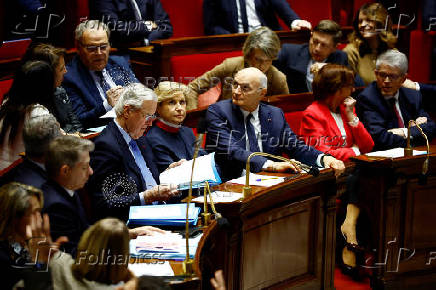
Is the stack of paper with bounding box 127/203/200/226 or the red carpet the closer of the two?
the stack of paper with bounding box 127/203/200/226

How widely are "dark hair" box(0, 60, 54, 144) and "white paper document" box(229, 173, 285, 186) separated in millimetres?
1027

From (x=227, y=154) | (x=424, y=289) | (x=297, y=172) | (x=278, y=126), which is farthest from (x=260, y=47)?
(x=424, y=289)

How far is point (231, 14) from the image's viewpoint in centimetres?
532

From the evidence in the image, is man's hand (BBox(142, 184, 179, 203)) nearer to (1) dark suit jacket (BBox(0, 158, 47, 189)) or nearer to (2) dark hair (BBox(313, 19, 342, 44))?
(1) dark suit jacket (BBox(0, 158, 47, 189))

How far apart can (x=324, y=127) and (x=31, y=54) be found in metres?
1.78

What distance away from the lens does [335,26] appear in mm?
4832

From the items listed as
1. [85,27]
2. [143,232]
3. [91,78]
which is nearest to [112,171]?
[143,232]

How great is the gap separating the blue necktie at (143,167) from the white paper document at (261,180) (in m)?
0.40

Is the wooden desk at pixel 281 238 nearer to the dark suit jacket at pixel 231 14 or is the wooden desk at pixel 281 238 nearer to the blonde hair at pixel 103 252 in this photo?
the blonde hair at pixel 103 252

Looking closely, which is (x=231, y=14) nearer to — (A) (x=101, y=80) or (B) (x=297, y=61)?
(B) (x=297, y=61)

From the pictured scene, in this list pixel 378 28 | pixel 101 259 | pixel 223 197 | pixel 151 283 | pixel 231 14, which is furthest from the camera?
pixel 231 14

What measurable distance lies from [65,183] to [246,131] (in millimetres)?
1635

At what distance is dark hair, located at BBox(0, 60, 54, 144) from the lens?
9.78 ft

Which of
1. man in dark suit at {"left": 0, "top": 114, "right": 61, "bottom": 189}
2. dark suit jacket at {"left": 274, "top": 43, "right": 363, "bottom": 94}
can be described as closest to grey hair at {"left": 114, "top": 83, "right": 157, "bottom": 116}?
man in dark suit at {"left": 0, "top": 114, "right": 61, "bottom": 189}
